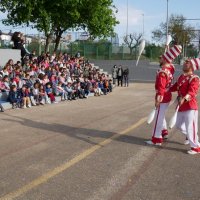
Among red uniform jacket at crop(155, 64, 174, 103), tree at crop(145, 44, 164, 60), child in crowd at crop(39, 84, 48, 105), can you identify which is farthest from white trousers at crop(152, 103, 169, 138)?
tree at crop(145, 44, 164, 60)

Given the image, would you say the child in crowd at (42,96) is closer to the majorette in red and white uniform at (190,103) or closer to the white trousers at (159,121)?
the white trousers at (159,121)

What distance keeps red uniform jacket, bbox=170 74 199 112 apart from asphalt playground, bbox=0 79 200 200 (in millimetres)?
959

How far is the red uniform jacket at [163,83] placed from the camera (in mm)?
8617

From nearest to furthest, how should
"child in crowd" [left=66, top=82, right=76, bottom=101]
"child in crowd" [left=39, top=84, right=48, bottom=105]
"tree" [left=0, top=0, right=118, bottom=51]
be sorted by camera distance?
"child in crowd" [left=39, top=84, right=48, bottom=105] → "child in crowd" [left=66, top=82, right=76, bottom=101] → "tree" [left=0, top=0, right=118, bottom=51]

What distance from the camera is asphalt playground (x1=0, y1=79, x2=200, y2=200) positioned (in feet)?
19.1

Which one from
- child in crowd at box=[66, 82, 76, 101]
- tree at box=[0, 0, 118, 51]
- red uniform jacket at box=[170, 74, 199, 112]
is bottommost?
child in crowd at box=[66, 82, 76, 101]

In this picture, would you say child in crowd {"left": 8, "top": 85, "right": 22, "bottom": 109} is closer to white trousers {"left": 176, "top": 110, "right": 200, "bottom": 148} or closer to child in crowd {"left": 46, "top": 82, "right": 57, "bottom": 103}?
child in crowd {"left": 46, "top": 82, "right": 57, "bottom": 103}

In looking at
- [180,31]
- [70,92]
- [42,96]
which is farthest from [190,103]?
[180,31]

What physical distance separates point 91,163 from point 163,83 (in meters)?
2.54

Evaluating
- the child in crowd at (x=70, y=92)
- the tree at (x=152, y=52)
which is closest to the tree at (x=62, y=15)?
the child in crowd at (x=70, y=92)

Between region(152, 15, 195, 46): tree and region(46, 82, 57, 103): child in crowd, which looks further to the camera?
region(152, 15, 195, 46): tree

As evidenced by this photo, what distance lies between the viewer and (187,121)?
838 centimetres

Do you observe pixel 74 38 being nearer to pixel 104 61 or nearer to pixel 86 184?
pixel 104 61

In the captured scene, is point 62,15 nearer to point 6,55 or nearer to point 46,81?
point 6,55
